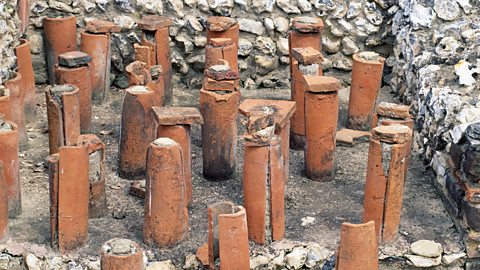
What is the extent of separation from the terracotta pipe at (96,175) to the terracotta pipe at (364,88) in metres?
2.97

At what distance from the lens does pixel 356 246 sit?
798 cm

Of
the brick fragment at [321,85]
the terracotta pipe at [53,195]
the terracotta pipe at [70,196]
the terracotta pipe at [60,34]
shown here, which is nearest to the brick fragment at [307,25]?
the brick fragment at [321,85]

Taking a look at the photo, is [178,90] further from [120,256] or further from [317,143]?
[120,256]

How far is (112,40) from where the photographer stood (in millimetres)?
12461

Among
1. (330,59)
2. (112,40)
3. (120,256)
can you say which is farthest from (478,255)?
(112,40)

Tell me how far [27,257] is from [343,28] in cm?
518

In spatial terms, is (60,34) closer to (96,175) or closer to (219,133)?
(219,133)

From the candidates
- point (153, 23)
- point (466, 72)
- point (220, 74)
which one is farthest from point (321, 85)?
point (153, 23)

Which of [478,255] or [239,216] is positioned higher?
[239,216]

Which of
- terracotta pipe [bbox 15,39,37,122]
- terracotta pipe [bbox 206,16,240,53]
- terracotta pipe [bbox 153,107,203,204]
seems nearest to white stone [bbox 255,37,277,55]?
terracotta pipe [bbox 206,16,240,53]

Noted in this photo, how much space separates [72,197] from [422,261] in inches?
105

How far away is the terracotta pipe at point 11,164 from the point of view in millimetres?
9031

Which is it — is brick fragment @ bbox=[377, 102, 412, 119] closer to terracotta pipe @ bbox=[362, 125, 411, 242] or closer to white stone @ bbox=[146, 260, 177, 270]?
terracotta pipe @ bbox=[362, 125, 411, 242]

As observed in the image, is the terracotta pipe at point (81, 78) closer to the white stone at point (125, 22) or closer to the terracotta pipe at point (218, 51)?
the terracotta pipe at point (218, 51)
